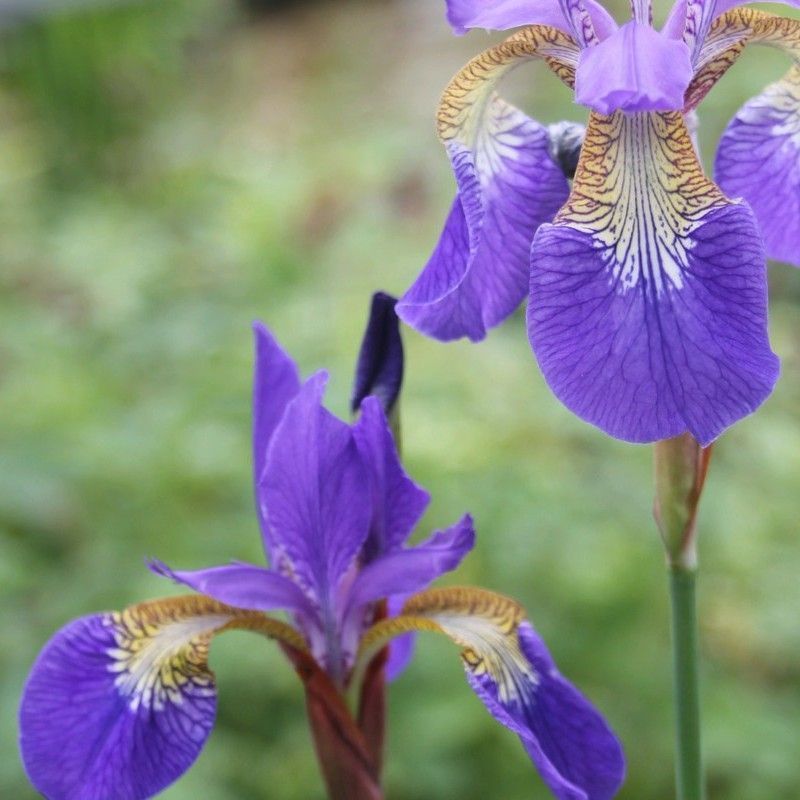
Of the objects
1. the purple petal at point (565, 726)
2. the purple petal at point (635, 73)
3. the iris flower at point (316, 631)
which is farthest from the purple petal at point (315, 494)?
the purple petal at point (635, 73)

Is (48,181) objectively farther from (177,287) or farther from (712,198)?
(712,198)

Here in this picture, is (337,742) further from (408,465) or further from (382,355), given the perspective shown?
(408,465)

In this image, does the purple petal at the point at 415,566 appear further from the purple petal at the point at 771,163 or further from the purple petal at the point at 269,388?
the purple petal at the point at 771,163

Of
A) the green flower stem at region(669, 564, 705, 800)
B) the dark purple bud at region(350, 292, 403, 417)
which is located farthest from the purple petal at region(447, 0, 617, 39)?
the green flower stem at region(669, 564, 705, 800)

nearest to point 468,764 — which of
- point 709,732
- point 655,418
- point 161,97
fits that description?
point 709,732

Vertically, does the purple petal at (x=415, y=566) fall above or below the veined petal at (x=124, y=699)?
above

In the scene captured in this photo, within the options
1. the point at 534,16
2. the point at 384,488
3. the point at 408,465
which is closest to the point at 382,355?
the point at 384,488
